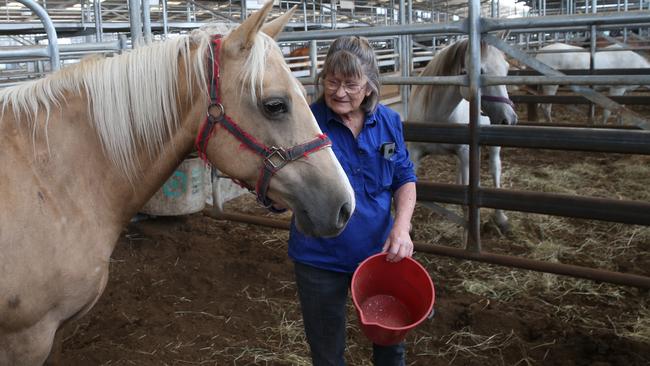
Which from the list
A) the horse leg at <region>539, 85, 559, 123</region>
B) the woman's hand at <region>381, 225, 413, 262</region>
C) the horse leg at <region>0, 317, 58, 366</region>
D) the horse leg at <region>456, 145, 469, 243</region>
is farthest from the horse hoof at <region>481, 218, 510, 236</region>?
the horse leg at <region>539, 85, 559, 123</region>

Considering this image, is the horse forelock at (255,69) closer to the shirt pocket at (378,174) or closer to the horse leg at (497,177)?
the shirt pocket at (378,174)

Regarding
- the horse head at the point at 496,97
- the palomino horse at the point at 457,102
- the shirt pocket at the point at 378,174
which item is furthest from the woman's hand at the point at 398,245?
the horse head at the point at 496,97

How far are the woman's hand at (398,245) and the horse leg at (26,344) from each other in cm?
109

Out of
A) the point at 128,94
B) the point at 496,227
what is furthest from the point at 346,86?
the point at 496,227

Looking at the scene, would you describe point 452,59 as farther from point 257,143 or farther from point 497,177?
point 257,143

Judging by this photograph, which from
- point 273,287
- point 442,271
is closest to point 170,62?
point 273,287

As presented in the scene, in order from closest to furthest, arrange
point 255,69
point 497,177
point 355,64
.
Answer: point 255,69 < point 355,64 < point 497,177

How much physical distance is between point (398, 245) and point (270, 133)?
55 centimetres

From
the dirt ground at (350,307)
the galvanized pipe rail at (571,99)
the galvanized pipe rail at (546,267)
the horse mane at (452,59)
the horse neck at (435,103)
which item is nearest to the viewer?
the dirt ground at (350,307)

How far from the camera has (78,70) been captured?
1.74 m

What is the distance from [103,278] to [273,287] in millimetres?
1666

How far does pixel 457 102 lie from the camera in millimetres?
4031

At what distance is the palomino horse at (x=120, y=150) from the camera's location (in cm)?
155

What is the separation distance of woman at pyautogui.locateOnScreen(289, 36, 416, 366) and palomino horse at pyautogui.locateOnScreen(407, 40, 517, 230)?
194cm
